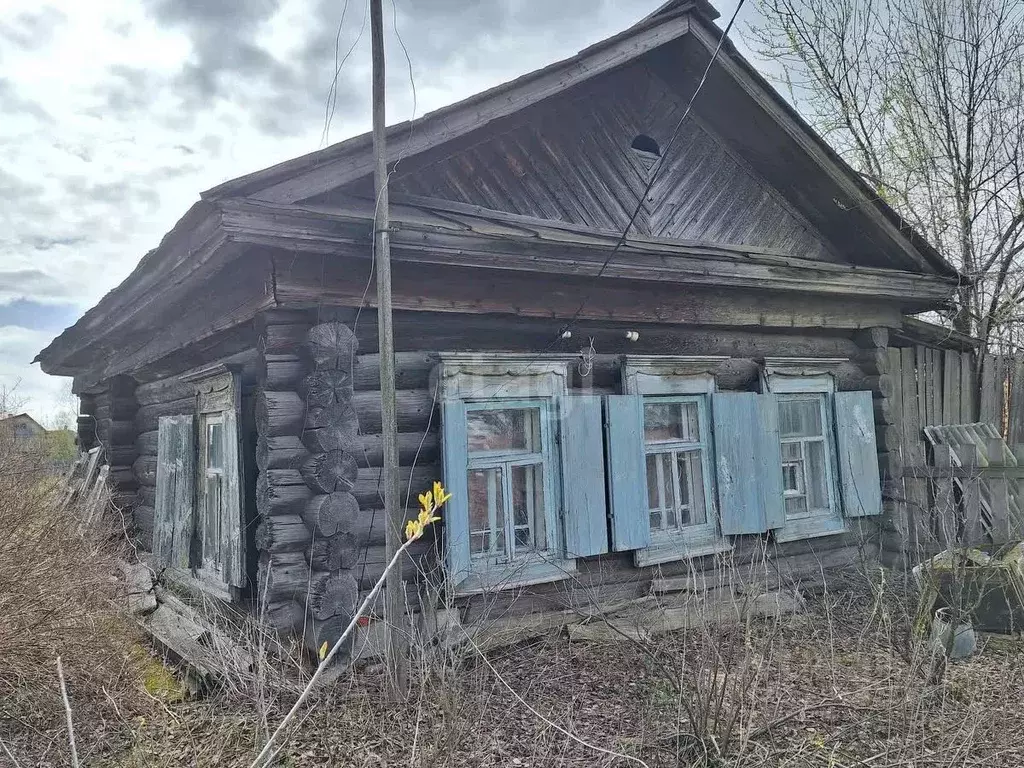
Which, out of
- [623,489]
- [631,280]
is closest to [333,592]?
[623,489]

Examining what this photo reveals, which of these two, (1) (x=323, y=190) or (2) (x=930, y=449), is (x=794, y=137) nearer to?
(2) (x=930, y=449)

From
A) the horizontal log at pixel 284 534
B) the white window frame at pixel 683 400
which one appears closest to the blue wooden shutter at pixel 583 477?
the white window frame at pixel 683 400

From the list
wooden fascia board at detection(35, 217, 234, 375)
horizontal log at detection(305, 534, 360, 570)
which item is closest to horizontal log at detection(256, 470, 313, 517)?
horizontal log at detection(305, 534, 360, 570)

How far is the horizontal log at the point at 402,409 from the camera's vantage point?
16.0 ft

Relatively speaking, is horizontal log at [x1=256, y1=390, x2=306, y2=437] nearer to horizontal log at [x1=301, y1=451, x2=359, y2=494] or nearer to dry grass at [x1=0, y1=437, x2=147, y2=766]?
horizontal log at [x1=301, y1=451, x2=359, y2=494]

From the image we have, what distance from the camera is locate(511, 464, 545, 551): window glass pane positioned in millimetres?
5277

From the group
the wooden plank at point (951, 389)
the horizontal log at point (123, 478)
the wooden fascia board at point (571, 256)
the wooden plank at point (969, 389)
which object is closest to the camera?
the wooden fascia board at point (571, 256)

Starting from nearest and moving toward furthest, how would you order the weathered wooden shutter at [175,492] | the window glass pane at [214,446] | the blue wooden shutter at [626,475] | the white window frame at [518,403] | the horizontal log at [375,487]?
the horizontal log at [375,487], the white window frame at [518,403], the blue wooden shutter at [626,475], the window glass pane at [214,446], the weathered wooden shutter at [175,492]

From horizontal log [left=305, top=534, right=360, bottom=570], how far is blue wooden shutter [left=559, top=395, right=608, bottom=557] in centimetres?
159

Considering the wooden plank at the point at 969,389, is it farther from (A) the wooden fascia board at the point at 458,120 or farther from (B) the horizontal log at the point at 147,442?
(B) the horizontal log at the point at 147,442

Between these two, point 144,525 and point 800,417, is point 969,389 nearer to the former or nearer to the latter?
point 800,417

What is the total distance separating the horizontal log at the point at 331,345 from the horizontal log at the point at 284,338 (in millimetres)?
103

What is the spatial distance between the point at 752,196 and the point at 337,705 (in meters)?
5.88

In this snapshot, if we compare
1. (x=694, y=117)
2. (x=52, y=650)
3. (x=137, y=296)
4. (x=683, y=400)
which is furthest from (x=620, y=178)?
(x=52, y=650)
